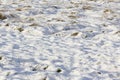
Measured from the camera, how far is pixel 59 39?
27.5 ft

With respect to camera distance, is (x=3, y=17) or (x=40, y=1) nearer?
(x=3, y=17)

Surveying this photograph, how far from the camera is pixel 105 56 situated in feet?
23.9

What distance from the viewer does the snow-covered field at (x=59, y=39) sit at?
6.57 meters

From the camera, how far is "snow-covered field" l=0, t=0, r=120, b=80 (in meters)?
6.57

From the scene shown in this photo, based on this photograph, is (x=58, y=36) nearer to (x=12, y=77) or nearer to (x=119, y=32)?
(x=119, y=32)

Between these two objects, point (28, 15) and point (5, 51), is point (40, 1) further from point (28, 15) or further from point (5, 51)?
point (5, 51)

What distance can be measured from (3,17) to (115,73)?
478 centimetres

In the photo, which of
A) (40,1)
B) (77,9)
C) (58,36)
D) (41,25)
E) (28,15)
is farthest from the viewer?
(40,1)

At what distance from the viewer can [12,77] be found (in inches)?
246

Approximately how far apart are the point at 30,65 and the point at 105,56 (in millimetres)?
1889

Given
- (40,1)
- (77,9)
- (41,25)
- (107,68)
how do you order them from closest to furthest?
(107,68) → (41,25) → (77,9) → (40,1)

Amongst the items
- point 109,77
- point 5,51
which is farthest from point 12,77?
point 109,77

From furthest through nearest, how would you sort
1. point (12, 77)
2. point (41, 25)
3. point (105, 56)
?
1. point (41, 25)
2. point (105, 56)
3. point (12, 77)

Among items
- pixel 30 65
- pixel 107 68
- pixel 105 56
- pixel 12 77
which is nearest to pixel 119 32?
pixel 105 56
